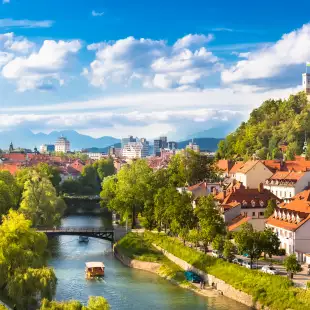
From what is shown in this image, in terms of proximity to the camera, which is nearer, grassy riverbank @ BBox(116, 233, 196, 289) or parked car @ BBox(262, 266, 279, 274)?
parked car @ BBox(262, 266, 279, 274)

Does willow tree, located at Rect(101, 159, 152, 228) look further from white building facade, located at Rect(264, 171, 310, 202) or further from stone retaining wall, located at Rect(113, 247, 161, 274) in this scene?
white building facade, located at Rect(264, 171, 310, 202)

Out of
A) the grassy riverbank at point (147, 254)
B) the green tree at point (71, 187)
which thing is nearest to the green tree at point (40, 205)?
the grassy riverbank at point (147, 254)

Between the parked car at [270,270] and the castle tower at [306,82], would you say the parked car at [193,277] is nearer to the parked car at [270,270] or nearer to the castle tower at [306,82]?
the parked car at [270,270]

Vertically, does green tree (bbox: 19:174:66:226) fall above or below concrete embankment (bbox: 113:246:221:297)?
above

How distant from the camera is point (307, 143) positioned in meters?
118

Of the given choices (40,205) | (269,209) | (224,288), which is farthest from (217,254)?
(40,205)

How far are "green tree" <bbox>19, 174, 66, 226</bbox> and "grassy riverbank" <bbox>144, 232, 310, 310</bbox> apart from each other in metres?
23.1

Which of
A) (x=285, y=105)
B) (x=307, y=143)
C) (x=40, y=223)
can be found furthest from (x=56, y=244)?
(x=285, y=105)

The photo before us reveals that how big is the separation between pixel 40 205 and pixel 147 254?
63.2ft

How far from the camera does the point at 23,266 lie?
156 ft

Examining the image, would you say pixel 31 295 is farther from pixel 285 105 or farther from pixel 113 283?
pixel 285 105

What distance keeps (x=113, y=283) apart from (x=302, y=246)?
17.5 meters

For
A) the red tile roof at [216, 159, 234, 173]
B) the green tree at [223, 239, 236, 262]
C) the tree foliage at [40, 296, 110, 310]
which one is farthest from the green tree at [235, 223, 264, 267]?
the red tile roof at [216, 159, 234, 173]

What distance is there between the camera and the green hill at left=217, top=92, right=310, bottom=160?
401 feet
